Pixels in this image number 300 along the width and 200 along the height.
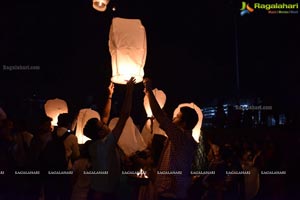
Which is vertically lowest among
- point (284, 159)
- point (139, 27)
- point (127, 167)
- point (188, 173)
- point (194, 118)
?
point (284, 159)

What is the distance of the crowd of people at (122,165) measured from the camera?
291 cm

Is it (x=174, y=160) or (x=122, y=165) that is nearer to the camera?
(x=174, y=160)

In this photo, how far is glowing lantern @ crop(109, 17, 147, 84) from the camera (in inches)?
141

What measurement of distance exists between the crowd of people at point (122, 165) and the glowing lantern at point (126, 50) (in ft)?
1.32

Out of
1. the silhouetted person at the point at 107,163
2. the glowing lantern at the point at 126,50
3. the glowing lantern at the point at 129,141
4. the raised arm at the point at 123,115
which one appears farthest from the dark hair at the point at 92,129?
the glowing lantern at the point at 129,141

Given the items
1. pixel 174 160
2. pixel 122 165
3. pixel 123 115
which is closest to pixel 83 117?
pixel 122 165

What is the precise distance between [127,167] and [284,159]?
3.67 meters

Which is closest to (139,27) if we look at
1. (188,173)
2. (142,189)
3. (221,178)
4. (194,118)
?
(194,118)

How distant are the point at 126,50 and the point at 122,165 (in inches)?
72.9

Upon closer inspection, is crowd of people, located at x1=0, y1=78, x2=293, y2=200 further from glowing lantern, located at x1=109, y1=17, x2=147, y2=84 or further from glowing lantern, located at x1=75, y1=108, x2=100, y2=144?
glowing lantern, located at x1=109, y1=17, x2=147, y2=84

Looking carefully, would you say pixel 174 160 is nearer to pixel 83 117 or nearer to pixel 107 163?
pixel 107 163

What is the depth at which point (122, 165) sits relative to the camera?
4.71 metres

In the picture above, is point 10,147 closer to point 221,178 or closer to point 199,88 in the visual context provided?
point 221,178

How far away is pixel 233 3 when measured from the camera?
11.6 metres
